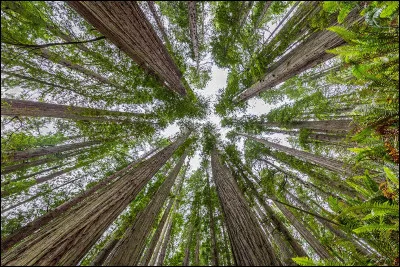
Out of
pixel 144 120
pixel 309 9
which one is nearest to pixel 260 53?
pixel 309 9

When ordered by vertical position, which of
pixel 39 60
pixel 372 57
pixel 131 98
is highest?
pixel 39 60

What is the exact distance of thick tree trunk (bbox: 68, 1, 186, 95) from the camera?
10.3 ft

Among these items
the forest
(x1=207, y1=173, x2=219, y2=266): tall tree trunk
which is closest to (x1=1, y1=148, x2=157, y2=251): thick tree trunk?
the forest

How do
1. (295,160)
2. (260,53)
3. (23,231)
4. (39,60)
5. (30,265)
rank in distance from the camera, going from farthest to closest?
(295,160)
(260,53)
(39,60)
(23,231)
(30,265)

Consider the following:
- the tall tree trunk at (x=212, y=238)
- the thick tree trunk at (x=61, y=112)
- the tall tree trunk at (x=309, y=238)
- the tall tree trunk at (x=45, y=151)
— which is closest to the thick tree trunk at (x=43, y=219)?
the tall tree trunk at (x=45, y=151)

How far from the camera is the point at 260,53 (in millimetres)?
6887

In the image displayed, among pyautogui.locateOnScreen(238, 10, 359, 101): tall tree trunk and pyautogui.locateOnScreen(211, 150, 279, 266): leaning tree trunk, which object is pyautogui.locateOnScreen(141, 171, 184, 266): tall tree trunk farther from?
pyautogui.locateOnScreen(238, 10, 359, 101): tall tree trunk

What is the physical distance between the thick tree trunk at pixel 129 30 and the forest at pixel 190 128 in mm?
32

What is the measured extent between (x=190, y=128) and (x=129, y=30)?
8.79 metres

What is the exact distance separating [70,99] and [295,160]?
383 inches

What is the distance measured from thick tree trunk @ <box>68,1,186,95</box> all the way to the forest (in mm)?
32

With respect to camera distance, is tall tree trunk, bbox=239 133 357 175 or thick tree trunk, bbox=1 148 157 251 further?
tall tree trunk, bbox=239 133 357 175

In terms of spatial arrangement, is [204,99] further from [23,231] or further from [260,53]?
[23,231]

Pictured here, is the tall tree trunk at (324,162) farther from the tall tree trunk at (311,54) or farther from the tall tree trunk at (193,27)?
the tall tree trunk at (193,27)
